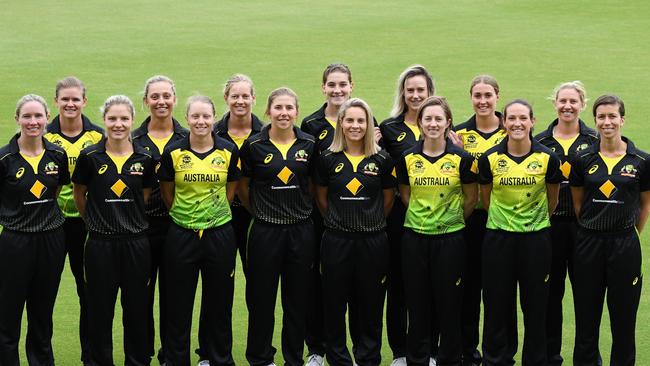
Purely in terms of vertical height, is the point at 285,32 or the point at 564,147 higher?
the point at 285,32

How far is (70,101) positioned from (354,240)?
2349mm

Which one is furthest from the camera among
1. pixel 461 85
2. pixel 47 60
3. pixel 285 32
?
pixel 285 32

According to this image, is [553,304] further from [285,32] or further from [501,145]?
[285,32]

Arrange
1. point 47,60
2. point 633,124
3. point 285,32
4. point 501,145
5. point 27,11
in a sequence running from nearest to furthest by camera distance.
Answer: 1. point 501,145
2. point 633,124
3. point 47,60
4. point 285,32
5. point 27,11

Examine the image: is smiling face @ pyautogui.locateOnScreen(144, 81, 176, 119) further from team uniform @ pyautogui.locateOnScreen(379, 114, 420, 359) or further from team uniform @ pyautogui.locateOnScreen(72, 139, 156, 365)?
team uniform @ pyautogui.locateOnScreen(379, 114, 420, 359)

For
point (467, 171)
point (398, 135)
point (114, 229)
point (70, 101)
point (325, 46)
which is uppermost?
point (325, 46)

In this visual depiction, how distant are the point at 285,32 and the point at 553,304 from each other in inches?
582

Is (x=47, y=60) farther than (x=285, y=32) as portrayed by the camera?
No

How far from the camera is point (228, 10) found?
24672 millimetres

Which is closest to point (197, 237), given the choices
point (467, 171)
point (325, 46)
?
point (467, 171)

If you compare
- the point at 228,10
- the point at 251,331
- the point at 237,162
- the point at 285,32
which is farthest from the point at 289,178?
the point at 228,10

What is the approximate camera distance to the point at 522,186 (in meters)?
7.80

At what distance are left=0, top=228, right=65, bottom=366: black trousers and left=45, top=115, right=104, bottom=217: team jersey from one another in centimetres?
42

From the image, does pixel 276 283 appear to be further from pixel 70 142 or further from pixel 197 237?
pixel 70 142
